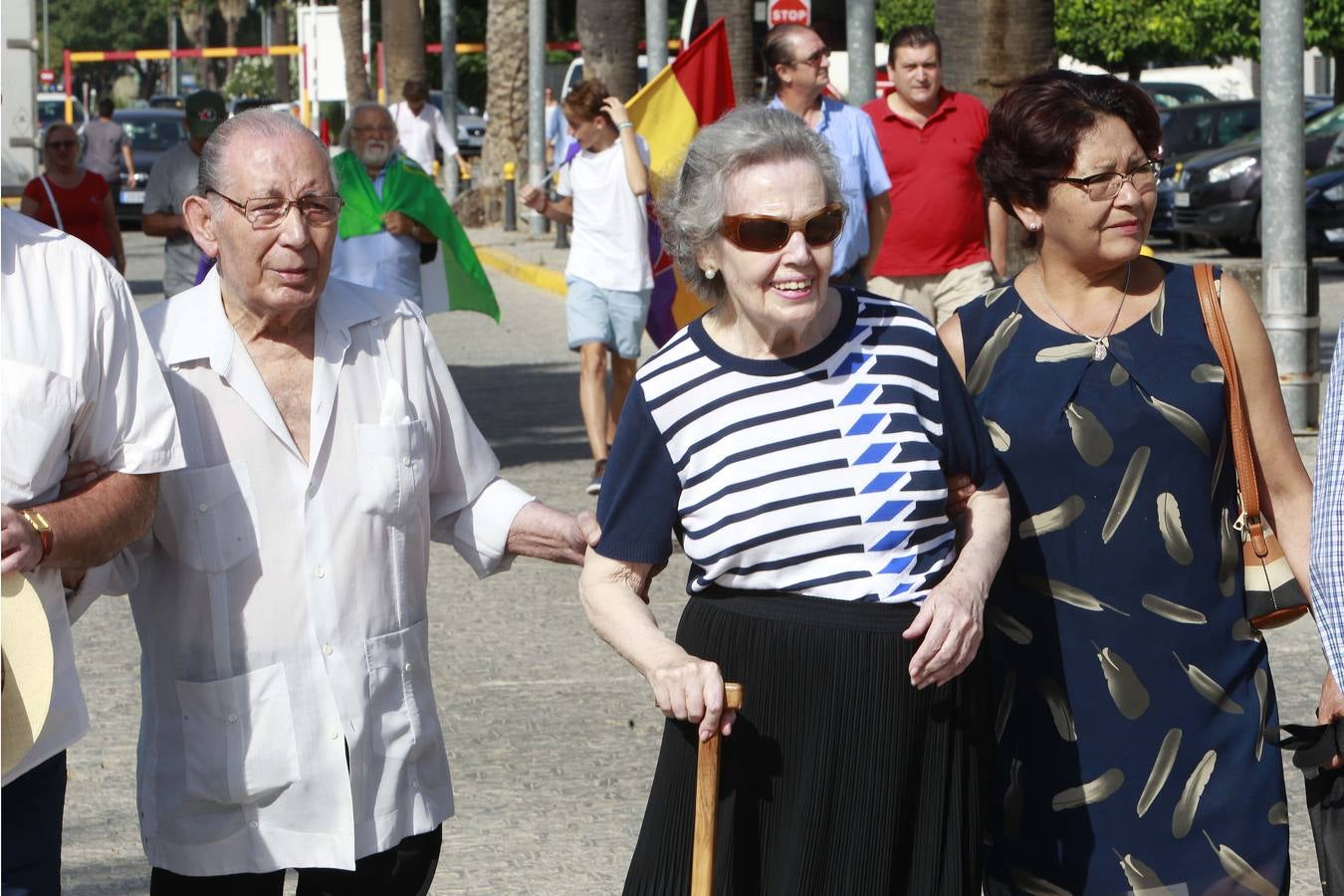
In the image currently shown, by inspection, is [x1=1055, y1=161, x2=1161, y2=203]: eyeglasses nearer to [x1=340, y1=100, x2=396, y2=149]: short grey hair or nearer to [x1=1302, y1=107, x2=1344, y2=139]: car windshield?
[x1=340, y1=100, x2=396, y2=149]: short grey hair

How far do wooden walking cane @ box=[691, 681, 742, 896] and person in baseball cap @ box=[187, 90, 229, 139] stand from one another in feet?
28.3

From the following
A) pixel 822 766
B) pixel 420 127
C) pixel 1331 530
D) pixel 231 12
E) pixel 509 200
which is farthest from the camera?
pixel 231 12

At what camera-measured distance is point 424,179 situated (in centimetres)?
1024

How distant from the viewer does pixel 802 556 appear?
3229 mm

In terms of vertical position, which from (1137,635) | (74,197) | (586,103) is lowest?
(1137,635)

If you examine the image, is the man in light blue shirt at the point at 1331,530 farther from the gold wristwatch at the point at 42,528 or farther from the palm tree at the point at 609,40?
the palm tree at the point at 609,40

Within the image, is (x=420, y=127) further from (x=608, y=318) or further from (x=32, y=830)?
(x=32, y=830)

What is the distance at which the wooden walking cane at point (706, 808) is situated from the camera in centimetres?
312

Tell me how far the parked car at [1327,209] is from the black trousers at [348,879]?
1850 cm

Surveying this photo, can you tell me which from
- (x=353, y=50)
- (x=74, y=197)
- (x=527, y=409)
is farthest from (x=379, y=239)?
(x=353, y=50)

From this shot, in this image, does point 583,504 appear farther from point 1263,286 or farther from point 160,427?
point 160,427

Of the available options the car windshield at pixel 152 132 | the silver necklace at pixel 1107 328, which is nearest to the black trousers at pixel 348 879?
the silver necklace at pixel 1107 328

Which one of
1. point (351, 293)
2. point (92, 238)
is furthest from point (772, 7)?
point (351, 293)

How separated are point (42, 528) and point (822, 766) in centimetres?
121
